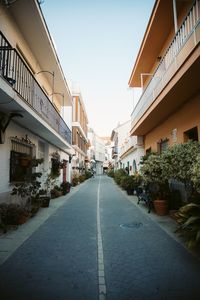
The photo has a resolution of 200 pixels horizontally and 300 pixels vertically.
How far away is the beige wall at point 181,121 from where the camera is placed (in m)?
7.79

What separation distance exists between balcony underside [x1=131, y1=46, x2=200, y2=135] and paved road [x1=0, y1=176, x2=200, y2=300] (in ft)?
14.8

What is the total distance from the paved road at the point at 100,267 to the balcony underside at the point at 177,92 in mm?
4501

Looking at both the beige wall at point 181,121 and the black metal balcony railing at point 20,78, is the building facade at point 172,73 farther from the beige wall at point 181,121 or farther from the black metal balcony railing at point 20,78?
the black metal balcony railing at point 20,78

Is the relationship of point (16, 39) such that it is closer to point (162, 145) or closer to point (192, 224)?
point (162, 145)

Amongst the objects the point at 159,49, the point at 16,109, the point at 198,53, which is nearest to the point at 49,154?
the point at 16,109

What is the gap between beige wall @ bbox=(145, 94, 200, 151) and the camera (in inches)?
307

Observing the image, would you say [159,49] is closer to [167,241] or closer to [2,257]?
[167,241]

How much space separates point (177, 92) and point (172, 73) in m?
0.66

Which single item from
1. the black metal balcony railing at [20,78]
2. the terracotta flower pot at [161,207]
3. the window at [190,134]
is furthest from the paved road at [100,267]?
the black metal balcony railing at [20,78]

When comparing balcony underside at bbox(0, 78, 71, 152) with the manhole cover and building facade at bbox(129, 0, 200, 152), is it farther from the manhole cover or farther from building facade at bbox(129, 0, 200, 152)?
the manhole cover

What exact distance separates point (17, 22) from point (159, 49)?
292 inches

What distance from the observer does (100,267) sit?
4043 millimetres

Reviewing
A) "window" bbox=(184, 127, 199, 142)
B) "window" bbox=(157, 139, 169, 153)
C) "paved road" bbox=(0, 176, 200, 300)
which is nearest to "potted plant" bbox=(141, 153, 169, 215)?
"window" bbox=(184, 127, 199, 142)

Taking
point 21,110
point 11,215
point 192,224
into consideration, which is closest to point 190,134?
point 192,224
